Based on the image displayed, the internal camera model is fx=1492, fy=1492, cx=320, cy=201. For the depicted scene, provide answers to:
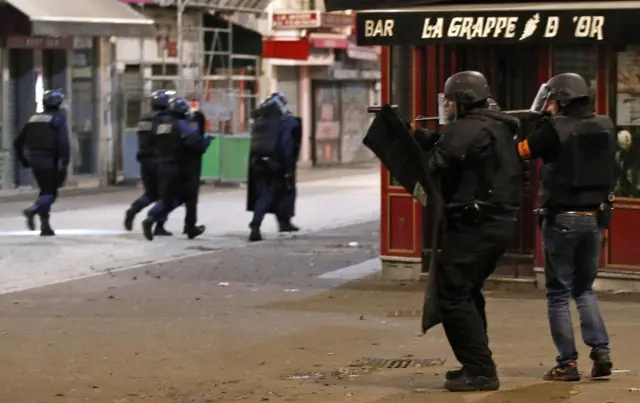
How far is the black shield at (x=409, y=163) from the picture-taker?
814 centimetres

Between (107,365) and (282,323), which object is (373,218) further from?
(107,365)

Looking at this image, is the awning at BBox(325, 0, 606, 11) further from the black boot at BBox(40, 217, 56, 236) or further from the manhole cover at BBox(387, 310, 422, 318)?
the black boot at BBox(40, 217, 56, 236)

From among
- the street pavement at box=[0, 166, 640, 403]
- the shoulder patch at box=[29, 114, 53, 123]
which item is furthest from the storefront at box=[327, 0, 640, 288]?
the shoulder patch at box=[29, 114, 53, 123]

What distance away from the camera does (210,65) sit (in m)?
31.9

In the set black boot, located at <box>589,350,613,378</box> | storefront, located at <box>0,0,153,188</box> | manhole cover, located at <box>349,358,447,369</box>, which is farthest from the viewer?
storefront, located at <box>0,0,153,188</box>

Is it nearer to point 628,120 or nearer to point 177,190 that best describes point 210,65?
point 177,190

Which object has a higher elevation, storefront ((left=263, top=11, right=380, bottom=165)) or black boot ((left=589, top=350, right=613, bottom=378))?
storefront ((left=263, top=11, right=380, bottom=165))

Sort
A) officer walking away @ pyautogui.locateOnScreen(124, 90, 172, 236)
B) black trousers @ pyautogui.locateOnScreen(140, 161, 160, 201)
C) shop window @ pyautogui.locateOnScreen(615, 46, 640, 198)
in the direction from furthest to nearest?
1. black trousers @ pyautogui.locateOnScreen(140, 161, 160, 201)
2. officer walking away @ pyautogui.locateOnScreen(124, 90, 172, 236)
3. shop window @ pyautogui.locateOnScreen(615, 46, 640, 198)

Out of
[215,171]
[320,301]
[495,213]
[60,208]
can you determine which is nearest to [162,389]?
[495,213]

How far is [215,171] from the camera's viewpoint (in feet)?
91.3

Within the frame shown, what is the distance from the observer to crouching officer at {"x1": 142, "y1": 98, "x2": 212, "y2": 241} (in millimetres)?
17562

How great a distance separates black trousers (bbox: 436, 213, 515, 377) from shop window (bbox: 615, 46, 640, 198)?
14.4ft

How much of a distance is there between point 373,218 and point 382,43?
8.57 metres

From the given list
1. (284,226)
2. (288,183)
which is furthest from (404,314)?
(284,226)
